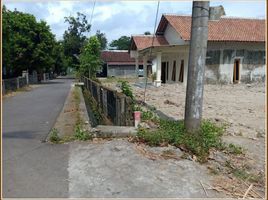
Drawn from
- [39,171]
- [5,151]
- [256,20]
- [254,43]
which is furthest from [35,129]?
[256,20]

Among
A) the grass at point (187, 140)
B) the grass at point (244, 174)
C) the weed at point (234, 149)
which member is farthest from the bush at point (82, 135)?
the grass at point (244, 174)

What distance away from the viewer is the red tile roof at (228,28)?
86.1ft

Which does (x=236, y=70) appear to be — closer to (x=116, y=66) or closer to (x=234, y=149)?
(x=234, y=149)

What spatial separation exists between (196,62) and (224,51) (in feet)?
72.1

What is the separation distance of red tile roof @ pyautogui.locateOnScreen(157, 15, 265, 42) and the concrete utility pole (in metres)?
19.6

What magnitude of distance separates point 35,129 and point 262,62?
81.7ft

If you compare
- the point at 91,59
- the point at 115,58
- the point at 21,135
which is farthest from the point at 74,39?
the point at 21,135

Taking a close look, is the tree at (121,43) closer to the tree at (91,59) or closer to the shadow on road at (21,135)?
the tree at (91,59)

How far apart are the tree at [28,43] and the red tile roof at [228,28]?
14466mm

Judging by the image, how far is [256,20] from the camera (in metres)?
30.6

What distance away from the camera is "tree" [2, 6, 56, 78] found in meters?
34.1

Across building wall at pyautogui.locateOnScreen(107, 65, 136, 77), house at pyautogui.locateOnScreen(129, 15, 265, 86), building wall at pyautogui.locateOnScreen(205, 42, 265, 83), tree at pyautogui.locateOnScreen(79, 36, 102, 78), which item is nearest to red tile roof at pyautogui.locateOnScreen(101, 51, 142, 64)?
building wall at pyautogui.locateOnScreen(107, 65, 136, 77)

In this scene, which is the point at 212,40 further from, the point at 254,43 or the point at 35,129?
the point at 35,129

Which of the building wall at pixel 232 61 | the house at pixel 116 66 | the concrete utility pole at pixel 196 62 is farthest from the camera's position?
the house at pixel 116 66
